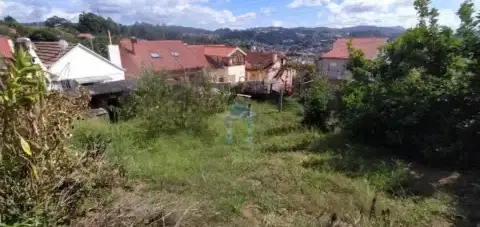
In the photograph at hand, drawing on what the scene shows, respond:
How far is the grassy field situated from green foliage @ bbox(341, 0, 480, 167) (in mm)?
581

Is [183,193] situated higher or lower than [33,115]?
lower

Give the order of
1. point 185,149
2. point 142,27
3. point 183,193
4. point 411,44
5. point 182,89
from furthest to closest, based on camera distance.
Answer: point 142,27 → point 182,89 → point 411,44 → point 185,149 → point 183,193

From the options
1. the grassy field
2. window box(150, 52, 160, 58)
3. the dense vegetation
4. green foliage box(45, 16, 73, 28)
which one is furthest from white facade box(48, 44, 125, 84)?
green foliage box(45, 16, 73, 28)

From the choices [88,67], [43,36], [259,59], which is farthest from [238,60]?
[43,36]

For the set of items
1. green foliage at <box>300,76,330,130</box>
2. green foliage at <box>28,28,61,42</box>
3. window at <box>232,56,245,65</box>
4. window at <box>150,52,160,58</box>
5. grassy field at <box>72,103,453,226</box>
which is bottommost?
grassy field at <box>72,103,453,226</box>

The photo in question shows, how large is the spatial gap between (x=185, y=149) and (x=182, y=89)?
202cm

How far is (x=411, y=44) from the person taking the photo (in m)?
6.29

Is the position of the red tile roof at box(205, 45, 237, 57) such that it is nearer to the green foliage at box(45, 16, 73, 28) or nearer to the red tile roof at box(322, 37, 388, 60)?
the red tile roof at box(322, 37, 388, 60)

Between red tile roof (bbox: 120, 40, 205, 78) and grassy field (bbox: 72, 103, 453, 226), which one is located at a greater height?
red tile roof (bbox: 120, 40, 205, 78)

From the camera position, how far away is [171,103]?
6.99 metres

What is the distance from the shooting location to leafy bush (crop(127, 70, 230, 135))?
21.8 feet

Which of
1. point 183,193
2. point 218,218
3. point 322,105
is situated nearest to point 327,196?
point 218,218

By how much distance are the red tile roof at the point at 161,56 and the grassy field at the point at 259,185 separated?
55.3ft

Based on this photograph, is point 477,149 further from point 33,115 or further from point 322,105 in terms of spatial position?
point 33,115
